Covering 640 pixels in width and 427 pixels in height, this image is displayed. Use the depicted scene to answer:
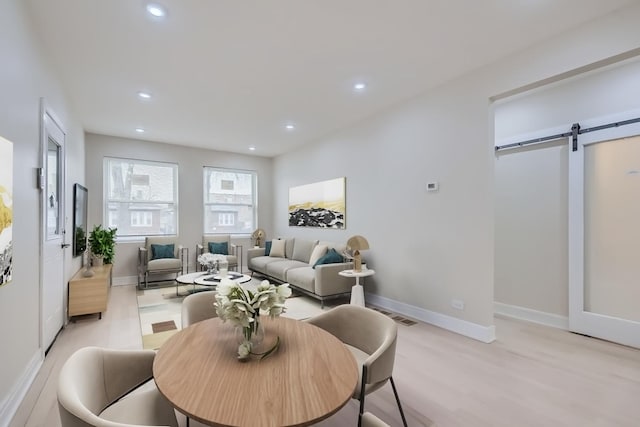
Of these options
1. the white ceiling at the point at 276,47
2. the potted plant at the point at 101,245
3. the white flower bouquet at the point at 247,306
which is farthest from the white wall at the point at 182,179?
the white flower bouquet at the point at 247,306

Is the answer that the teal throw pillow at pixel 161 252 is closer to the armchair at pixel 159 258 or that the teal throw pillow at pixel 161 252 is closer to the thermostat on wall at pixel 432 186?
the armchair at pixel 159 258

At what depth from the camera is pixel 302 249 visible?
5980 mm

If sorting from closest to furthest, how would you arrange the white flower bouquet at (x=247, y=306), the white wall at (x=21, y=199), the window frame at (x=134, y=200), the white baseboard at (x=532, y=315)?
the white flower bouquet at (x=247, y=306), the white wall at (x=21, y=199), the white baseboard at (x=532, y=315), the window frame at (x=134, y=200)

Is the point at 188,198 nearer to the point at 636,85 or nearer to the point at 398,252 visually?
the point at 398,252

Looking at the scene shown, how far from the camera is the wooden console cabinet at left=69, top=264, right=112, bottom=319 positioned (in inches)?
148

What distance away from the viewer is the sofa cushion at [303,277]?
4512mm

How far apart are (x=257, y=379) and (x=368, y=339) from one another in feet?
3.18

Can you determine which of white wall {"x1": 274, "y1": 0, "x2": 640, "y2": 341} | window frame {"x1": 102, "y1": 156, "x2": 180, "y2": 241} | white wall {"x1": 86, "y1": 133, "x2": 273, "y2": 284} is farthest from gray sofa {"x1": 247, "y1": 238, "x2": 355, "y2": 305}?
window frame {"x1": 102, "y1": 156, "x2": 180, "y2": 241}

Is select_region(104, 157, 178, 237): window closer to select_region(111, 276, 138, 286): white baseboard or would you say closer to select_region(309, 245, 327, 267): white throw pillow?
select_region(111, 276, 138, 286): white baseboard

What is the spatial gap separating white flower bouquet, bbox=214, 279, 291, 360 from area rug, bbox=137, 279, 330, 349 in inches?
61.5

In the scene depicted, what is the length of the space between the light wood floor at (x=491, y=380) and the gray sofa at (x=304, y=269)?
46.3 inches

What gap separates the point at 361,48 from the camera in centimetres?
292

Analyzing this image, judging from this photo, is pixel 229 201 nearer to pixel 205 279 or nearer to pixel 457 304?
pixel 205 279

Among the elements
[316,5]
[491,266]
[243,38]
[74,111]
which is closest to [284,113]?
[243,38]
